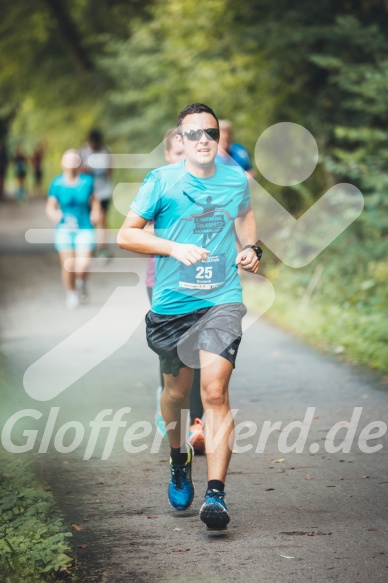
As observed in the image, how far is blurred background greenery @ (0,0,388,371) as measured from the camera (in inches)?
485

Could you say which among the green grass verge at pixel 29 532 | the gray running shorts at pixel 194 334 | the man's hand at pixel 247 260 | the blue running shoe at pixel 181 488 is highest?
the man's hand at pixel 247 260

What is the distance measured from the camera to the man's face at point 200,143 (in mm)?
5613

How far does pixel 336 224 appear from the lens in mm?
13492

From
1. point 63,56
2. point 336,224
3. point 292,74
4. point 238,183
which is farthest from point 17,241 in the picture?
point 238,183

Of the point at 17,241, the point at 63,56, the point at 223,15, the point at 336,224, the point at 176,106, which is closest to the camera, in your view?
the point at 336,224

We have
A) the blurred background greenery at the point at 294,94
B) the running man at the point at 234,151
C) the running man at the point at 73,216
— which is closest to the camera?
the running man at the point at 234,151

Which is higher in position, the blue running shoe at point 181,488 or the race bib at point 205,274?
the race bib at point 205,274

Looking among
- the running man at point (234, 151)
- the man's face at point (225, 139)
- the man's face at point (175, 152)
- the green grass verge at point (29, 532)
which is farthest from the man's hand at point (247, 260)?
the man's face at point (225, 139)

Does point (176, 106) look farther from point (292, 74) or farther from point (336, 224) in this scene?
point (336, 224)

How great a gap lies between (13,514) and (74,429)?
2.26 m

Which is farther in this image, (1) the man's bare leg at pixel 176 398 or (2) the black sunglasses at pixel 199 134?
(1) the man's bare leg at pixel 176 398

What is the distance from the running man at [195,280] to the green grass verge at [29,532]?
736 millimetres

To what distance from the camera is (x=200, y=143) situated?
561cm

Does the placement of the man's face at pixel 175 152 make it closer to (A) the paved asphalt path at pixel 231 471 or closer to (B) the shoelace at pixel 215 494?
(A) the paved asphalt path at pixel 231 471
